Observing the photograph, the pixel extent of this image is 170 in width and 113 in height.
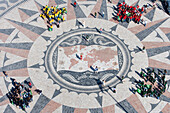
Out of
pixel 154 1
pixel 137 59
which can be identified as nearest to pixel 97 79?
pixel 137 59

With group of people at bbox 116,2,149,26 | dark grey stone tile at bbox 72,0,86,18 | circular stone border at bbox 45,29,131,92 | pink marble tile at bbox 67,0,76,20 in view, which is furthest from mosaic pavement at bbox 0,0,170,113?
group of people at bbox 116,2,149,26

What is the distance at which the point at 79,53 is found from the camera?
49.5 meters

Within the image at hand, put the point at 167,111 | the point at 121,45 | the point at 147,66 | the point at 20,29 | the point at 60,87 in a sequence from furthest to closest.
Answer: the point at 20,29
the point at 121,45
the point at 147,66
the point at 60,87
the point at 167,111

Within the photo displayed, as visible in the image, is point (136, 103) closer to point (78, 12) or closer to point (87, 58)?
point (87, 58)

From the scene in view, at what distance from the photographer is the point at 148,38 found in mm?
52406

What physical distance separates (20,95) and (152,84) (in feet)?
81.5

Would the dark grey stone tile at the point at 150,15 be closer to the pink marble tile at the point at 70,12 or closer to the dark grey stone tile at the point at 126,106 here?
the pink marble tile at the point at 70,12

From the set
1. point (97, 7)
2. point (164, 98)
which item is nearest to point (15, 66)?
point (97, 7)

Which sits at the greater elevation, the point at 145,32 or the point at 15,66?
the point at 145,32

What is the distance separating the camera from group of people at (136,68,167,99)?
4231cm

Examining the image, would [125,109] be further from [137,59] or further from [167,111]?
[137,59]

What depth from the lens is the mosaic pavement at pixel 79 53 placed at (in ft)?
137

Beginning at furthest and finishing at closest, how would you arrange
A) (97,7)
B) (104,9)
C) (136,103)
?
(97,7), (104,9), (136,103)

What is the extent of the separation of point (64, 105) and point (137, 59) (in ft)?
59.9
